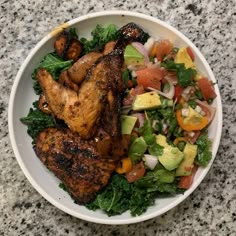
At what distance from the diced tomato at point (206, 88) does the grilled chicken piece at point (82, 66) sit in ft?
0.99

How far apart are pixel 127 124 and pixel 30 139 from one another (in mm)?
330

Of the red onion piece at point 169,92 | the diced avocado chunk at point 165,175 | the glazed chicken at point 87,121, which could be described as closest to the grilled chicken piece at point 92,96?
the glazed chicken at point 87,121

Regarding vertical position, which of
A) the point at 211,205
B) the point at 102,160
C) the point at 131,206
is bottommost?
the point at 211,205

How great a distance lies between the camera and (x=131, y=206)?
1.40m

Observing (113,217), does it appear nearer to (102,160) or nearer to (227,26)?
(102,160)

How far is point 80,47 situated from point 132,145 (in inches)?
13.3

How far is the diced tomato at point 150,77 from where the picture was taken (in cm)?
136

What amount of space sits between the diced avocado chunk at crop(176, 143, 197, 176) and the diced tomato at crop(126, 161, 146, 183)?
0.10 m

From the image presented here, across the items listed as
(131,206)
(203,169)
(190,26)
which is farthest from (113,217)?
(190,26)

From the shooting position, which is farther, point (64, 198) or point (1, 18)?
point (1, 18)

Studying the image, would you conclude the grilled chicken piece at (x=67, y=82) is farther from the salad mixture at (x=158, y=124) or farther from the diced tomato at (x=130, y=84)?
the diced tomato at (x=130, y=84)

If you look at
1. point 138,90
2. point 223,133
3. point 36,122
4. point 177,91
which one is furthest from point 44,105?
point 223,133

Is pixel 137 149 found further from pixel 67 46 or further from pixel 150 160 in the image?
pixel 67 46

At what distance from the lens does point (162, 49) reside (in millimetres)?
1403
